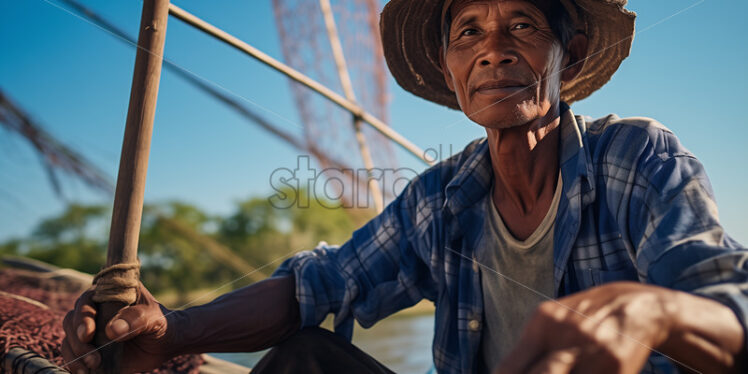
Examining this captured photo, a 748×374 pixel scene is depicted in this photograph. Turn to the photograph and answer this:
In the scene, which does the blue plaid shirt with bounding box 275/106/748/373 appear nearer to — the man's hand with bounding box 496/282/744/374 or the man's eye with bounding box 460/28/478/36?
the man's hand with bounding box 496/282/744/374

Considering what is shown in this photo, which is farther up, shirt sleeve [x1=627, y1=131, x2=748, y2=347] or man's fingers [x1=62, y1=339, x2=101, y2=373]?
shirt sleeve [x1=627, y1=131, x2=748, y2=347]

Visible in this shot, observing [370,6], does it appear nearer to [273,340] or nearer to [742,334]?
[273,340]

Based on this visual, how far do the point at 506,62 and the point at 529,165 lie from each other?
24cm

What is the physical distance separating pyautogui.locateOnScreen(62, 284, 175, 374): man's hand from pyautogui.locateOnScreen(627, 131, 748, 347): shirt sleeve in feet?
2.89

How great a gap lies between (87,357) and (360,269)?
61 cm

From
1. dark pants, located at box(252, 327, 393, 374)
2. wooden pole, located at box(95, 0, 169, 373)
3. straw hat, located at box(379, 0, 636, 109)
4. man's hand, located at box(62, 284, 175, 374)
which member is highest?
straw hat, located at box(379, 0, 636, 109)

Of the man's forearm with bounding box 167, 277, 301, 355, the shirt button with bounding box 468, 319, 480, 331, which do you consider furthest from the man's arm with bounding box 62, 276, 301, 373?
the shirt button with bounding box 468, 319, 480, 331

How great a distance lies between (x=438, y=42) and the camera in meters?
1.52

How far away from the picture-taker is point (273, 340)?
123 cm

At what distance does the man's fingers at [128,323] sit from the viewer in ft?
3.10

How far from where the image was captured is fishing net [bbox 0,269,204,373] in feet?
4.25

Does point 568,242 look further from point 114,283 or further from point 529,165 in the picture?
point 114,283

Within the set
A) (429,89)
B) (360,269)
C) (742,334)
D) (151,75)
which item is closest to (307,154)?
(429,89)

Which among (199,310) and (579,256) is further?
(199,310)
